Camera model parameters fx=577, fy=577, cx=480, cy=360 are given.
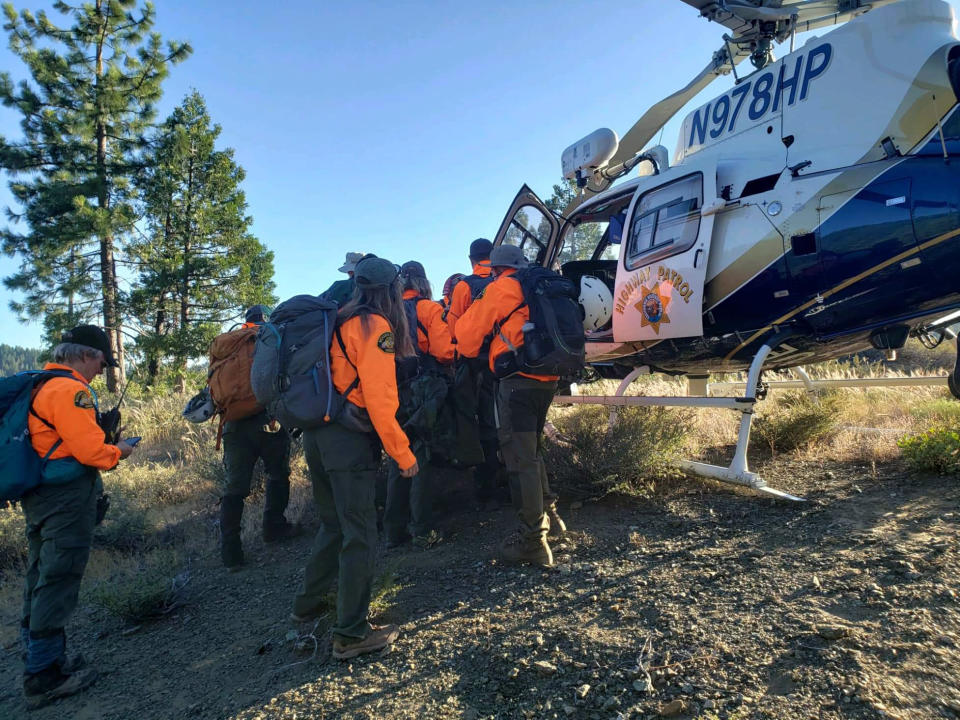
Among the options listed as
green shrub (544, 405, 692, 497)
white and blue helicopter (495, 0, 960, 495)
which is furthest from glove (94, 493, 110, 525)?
white and blue helicopter (495, 0, 960, 495)

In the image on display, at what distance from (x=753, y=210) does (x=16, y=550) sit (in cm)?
845

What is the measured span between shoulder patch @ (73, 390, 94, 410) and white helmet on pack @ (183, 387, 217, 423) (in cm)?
128

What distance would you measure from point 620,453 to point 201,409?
3602mm

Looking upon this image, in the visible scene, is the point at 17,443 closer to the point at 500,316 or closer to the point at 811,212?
the point at 500,316

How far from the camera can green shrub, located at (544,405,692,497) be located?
197 inches

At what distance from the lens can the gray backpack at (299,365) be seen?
313 centimetres

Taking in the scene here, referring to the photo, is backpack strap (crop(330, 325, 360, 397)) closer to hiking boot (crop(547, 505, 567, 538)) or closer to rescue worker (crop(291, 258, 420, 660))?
rescue worker (crop(291, 258, 420, 660))

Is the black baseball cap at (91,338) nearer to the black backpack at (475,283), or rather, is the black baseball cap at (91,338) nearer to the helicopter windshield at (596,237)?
the black backpack at (475,283)

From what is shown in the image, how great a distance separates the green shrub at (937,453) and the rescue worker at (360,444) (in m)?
Answer: 3.93

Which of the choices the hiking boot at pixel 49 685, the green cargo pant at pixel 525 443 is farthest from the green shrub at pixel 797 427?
the hiking boot at pixel 49 685

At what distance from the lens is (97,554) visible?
235 inches

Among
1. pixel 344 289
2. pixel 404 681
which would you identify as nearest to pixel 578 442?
pixel 344 289

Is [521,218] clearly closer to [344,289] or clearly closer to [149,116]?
[344,289]

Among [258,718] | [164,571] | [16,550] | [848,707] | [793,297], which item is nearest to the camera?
[848,707]
